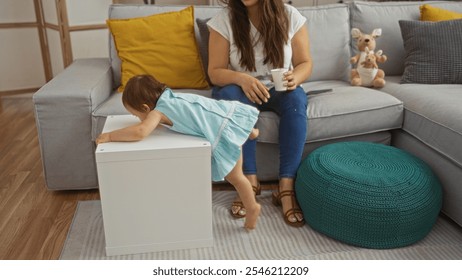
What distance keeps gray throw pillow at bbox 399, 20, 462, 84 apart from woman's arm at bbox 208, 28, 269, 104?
0.88m

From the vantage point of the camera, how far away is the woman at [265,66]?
6.34 ft

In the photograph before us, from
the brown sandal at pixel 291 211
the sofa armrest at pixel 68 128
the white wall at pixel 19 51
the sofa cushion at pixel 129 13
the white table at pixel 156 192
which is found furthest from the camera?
the white wall at pixel 19 51

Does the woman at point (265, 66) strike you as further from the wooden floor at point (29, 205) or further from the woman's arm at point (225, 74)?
the wooden floor at point (29, 205)

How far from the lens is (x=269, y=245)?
1.76 meters

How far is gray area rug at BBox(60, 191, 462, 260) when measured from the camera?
169cm

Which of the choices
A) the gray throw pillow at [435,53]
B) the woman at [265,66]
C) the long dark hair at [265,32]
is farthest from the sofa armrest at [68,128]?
the gray throw pillow at [435,53]

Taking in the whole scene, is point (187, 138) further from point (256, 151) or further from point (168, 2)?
point (168, 2)

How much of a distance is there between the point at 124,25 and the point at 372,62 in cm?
125

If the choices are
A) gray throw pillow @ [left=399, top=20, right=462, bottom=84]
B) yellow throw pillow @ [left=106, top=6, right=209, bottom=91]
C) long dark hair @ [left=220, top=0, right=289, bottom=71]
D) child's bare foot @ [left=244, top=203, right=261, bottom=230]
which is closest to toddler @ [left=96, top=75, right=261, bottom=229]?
child's bare foot @ [left=244, top=203, right=261, bottom=230]

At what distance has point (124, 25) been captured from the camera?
2.33m

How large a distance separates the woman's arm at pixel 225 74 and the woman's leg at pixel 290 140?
11 centimetres

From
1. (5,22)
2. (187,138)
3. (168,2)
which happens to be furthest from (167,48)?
(5,22)

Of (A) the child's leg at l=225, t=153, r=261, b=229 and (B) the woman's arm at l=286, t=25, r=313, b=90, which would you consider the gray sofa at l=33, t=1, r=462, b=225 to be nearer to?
(B) the woman's arm at l=286, t=25, r=313, b=90

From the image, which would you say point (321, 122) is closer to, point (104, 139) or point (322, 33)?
point (322, 33)
